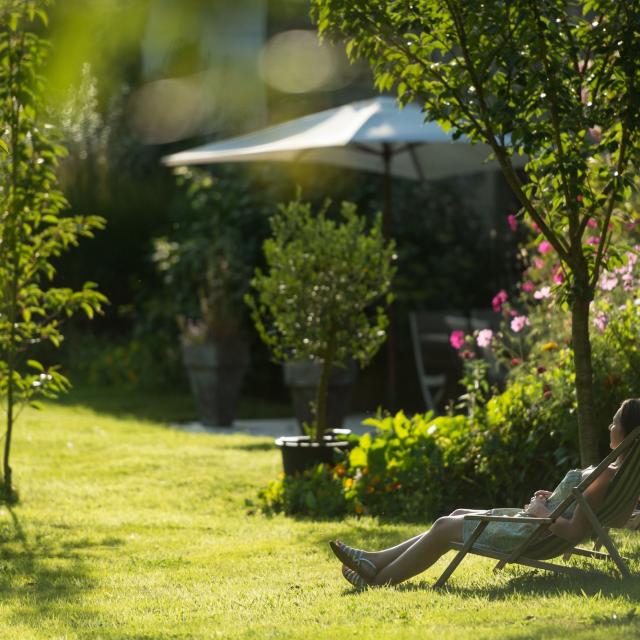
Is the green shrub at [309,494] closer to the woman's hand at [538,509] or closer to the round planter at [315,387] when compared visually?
the woman's hand at [538,509]

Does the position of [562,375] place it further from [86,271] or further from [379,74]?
[86,271]

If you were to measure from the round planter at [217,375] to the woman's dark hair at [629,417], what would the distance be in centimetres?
731

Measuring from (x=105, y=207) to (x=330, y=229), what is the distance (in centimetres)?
966

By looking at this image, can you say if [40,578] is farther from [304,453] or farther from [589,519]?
[589,519]

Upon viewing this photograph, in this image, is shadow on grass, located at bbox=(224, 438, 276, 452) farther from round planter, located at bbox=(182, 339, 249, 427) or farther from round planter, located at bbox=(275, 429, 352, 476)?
round planter, located at bbox=(275, 429, 352, 476)

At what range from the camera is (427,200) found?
1413 centimetres

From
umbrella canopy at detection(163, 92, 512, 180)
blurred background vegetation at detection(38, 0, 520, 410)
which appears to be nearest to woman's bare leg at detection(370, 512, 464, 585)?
blurred background vegetation at detection(38, 0, 520, 410)

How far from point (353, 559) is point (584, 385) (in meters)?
1.49

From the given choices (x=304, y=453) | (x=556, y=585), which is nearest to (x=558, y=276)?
(x=304, y=453)

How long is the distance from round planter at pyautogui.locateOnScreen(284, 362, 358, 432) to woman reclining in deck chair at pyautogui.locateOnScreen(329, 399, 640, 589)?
17.5 feet

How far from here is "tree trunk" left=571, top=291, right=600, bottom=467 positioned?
542cm

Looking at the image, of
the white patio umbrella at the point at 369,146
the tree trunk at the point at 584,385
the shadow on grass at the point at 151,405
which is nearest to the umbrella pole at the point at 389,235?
the white patio umbrella at the point at 369,146

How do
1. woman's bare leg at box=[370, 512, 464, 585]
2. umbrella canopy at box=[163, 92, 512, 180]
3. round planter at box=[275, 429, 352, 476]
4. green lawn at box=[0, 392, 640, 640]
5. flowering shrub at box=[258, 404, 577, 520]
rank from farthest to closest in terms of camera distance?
umbrella canopy at box=[163, 92, 512, 180] < round planter at box=[275, 429, 352, 476] < flowering shrub at box=[258, 404, 577, 520] < woman's bare leg at box=[370, 512, 464, 585] < green lawn at box=[0, 392, 640, 640]

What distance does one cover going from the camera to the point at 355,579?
15.6 feet
